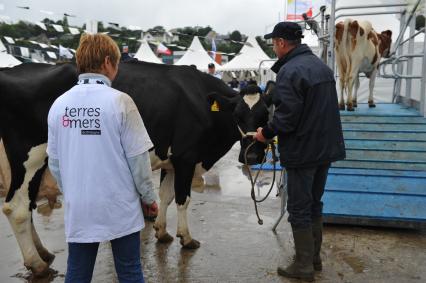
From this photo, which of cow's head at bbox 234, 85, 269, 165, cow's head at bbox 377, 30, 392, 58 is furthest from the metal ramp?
cow's head at bbox 377, 30, 392, 58

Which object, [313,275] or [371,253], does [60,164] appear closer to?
[313,275]

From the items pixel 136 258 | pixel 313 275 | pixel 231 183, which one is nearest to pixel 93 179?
pixel 136 258

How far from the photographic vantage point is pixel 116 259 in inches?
101

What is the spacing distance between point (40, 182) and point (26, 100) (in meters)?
0.75

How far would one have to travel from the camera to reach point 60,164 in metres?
2.50

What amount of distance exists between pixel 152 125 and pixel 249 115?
1.02 metres

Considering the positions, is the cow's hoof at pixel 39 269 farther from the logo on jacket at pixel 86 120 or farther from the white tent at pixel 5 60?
the white tent at pixel 5 60

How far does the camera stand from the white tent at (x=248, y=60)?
25.6 meters

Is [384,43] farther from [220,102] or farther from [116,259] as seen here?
[116,259]

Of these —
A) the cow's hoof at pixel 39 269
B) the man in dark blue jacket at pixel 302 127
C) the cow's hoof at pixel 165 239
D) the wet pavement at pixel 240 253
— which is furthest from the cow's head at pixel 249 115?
the cow's hoof at pixel 39 269

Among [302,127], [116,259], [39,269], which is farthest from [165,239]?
[116,259]

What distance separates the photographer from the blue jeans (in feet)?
8.16

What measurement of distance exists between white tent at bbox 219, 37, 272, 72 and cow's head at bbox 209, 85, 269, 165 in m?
20.4

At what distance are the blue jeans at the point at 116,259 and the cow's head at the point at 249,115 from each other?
2.14 m
